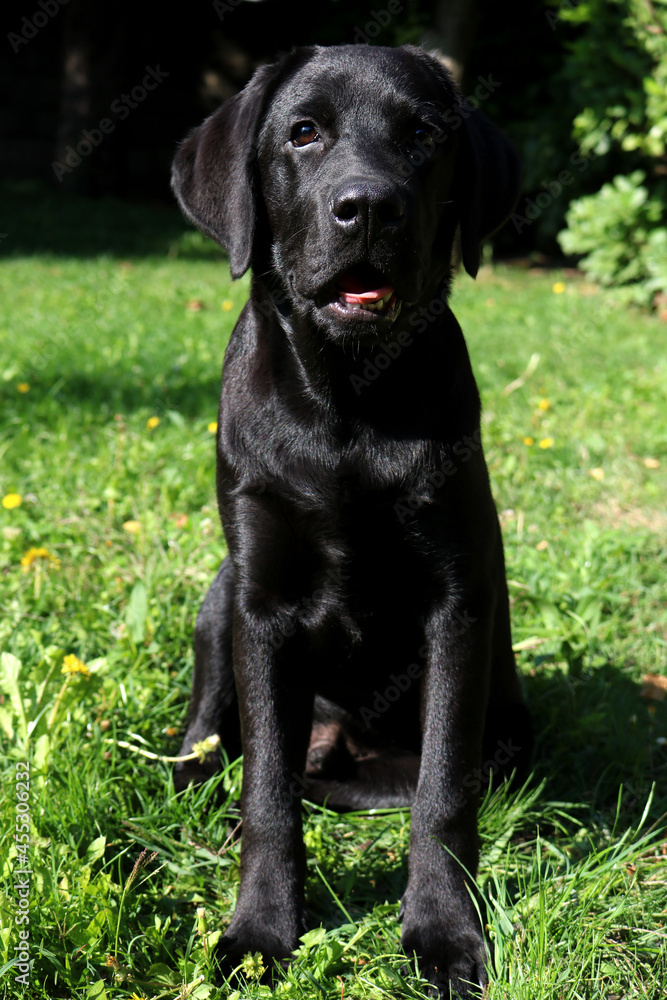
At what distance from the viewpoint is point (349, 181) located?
1.70 metres

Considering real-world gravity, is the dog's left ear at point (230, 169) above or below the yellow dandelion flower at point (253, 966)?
above

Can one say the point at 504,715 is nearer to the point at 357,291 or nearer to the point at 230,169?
the point at 357,291

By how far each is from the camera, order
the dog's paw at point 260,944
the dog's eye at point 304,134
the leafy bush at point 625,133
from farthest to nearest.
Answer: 1. the leafy bush at point 625,133
2. the dog's eye at point 304,134
3. the dog's paw at point 260,944

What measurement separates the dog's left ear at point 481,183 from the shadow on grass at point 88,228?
7.91 m

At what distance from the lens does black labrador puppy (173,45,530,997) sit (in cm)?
176

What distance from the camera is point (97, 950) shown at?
1.56 metres

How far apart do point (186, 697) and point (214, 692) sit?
27 cm

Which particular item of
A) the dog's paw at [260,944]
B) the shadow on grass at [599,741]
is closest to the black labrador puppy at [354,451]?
the dog's paw at [260,944]

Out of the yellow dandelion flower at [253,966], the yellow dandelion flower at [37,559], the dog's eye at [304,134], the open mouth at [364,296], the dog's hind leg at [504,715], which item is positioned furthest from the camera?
the yellow dandelion flower at [37,559]

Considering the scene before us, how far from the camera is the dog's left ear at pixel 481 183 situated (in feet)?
6.57

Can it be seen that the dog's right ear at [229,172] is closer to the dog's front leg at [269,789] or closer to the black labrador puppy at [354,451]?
the black labrador puppy at [354,451]

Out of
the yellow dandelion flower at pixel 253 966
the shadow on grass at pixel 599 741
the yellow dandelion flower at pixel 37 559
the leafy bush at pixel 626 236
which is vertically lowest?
the leafy bush at pixel 626 236

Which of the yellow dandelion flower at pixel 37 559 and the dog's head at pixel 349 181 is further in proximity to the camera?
the yellow dandelion flower at pixel 37 559

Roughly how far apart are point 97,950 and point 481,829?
883mm
